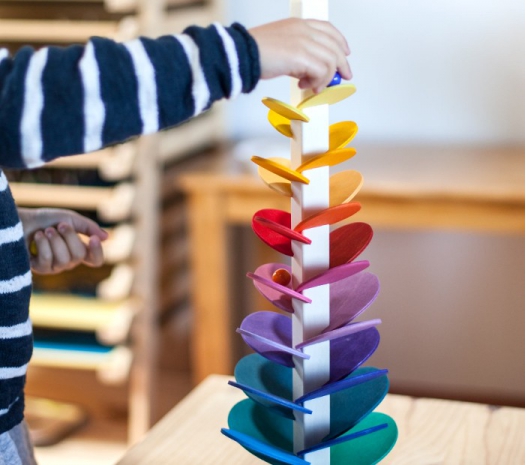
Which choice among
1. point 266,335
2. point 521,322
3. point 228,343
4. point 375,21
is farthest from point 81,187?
point 266,335

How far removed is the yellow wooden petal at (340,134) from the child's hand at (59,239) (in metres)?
0.30

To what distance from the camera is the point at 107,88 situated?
1.90 ft

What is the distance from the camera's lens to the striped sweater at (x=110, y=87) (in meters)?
0.58

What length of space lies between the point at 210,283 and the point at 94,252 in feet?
3.96

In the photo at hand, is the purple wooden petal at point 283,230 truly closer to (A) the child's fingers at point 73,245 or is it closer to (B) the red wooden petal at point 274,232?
(B) the red wooden petal at point 274,232

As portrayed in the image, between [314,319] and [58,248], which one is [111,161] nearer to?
[58,248]

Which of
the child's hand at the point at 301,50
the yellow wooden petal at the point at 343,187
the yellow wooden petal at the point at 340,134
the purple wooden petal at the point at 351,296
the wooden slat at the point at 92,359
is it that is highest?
the child's hand at the point at 301,50

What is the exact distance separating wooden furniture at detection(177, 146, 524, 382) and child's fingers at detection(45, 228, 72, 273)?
3.43 feet

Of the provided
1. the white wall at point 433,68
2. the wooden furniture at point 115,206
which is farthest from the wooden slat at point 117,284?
the white wall at point 433,68

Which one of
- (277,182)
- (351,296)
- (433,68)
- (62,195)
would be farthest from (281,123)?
(433,68)

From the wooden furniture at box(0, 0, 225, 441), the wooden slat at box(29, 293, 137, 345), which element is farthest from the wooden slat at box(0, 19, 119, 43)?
the wooden slat at box(29, 293, 137, 345)

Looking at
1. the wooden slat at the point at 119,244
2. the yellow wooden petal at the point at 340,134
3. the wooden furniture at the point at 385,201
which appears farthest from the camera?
the wooden slat at the point at 119,244

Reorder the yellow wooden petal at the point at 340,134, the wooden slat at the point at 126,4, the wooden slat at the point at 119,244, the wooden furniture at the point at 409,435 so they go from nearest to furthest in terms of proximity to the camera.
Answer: the yellow wooden petal at the point at 340,134, the wooden furniture at the point at 409,435, the wooden slat at the point at 126,4, the wooden slat at the point at 119,244

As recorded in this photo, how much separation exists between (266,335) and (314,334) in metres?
0.06
